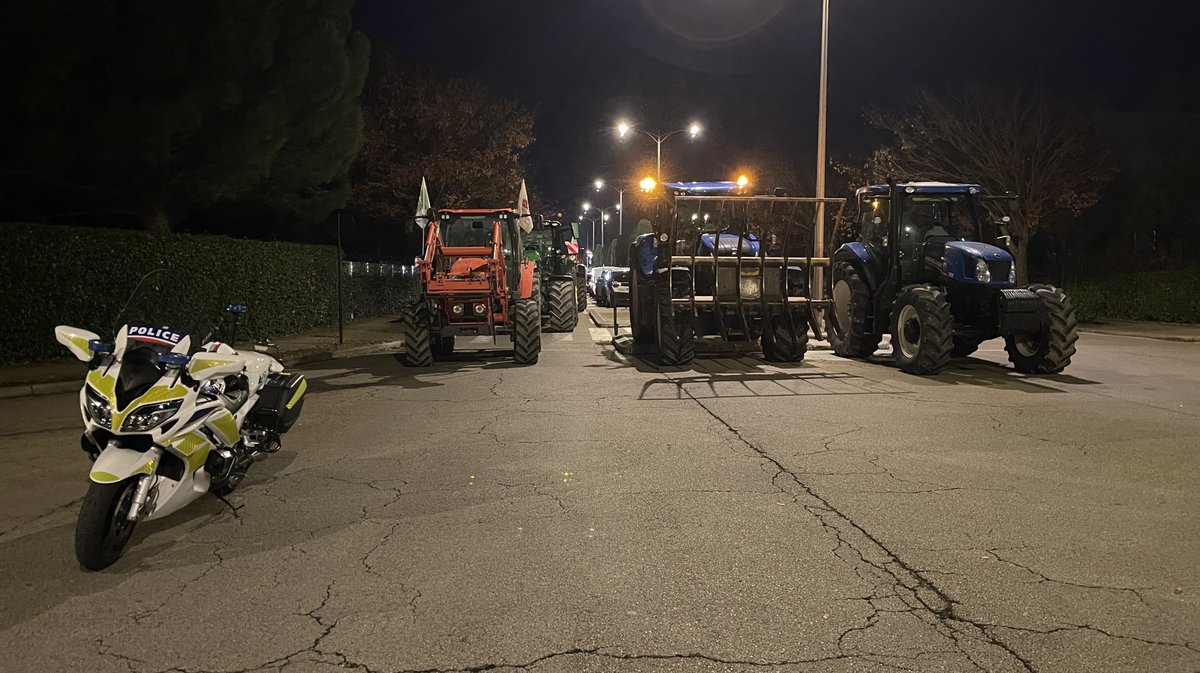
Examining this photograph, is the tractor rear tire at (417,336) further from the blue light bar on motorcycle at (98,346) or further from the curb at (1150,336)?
the curb at (1150,336)

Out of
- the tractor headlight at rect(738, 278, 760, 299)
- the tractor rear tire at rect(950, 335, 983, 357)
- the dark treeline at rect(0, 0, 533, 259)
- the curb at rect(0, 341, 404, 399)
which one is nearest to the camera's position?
the curb at rect(0, 341, 404, 399)

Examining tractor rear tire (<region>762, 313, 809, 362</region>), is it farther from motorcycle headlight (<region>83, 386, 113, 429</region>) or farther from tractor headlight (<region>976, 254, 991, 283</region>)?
motorcycle headlight (<region>83, 386, 113, 429</region>)

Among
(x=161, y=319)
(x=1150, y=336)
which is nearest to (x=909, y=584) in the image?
(x=161, y=319)

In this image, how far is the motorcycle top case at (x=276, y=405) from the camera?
6.84m

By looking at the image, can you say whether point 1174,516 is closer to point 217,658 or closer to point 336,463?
point 217,658

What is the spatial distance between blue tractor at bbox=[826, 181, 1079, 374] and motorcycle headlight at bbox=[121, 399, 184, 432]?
10699mm

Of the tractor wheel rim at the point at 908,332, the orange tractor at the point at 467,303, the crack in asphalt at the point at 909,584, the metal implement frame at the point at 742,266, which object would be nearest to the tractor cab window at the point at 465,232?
the orange tractor at the point at 467,303

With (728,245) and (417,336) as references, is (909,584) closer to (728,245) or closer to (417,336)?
(417,336)

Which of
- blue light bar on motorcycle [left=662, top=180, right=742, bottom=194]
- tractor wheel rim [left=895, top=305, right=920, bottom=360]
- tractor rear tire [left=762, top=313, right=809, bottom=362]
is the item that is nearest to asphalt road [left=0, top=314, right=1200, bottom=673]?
tractor wheel rim [left=895, top=305, right=920, bottom=360]

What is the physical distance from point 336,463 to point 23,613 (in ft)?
11.0

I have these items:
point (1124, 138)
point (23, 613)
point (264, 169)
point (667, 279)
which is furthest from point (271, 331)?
point (1124, 138)

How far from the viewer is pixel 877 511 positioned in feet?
19.8

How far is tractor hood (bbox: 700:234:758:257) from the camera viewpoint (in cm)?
1510

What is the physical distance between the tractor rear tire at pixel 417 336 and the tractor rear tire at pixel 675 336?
4.01m
